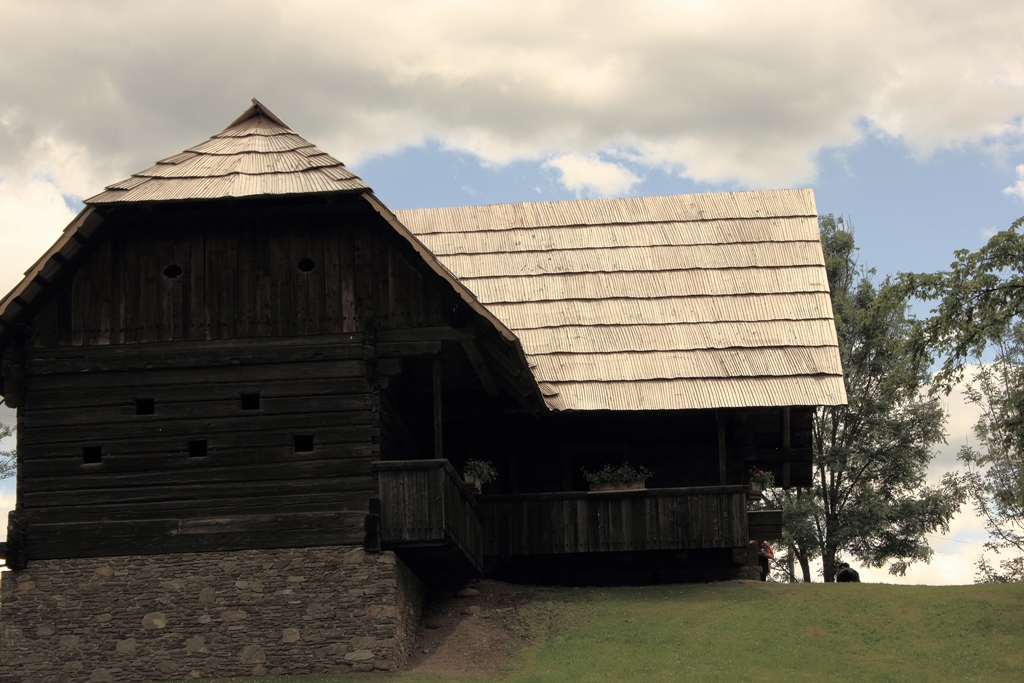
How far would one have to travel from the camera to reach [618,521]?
25031 mm

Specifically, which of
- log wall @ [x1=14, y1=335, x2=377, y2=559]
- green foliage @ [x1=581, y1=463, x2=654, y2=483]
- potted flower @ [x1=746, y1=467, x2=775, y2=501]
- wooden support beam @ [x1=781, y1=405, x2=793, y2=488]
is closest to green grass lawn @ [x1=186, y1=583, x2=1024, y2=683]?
potted flower @ [x1=746, y1=467, x2=775, y2=501]

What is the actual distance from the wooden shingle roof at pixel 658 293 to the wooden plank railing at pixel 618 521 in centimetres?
176

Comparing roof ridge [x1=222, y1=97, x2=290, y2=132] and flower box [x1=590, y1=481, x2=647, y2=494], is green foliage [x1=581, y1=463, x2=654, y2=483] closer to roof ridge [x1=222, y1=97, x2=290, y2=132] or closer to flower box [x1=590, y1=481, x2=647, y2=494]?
flower box [x1=590, y1=481, x2=647, y2=494]

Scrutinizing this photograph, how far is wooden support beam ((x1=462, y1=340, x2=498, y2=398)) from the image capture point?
21.8 metres

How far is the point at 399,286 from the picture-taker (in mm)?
21688

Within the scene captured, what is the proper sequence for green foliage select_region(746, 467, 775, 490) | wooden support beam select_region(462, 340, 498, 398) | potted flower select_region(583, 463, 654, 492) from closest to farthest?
wooden support beam select_region(462, 340, 498, 398) < potted flower select_region(583, 463, 654, 492) < green foliage select_region(746, 467, 775, 490)

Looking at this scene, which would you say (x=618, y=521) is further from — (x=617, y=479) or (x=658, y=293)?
(x=658, y=293)

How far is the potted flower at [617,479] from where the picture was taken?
82.5 feet

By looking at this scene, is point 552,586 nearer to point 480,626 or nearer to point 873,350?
point 480,626

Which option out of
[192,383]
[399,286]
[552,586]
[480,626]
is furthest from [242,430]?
[552,586]

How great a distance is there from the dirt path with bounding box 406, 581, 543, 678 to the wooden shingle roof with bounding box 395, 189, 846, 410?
3.90 m

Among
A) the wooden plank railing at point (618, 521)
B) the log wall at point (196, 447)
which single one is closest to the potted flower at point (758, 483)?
the wooden plank railing at point (618, 521)

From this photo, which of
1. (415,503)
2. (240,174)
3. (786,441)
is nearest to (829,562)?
(786,441)

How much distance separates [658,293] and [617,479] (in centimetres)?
510
